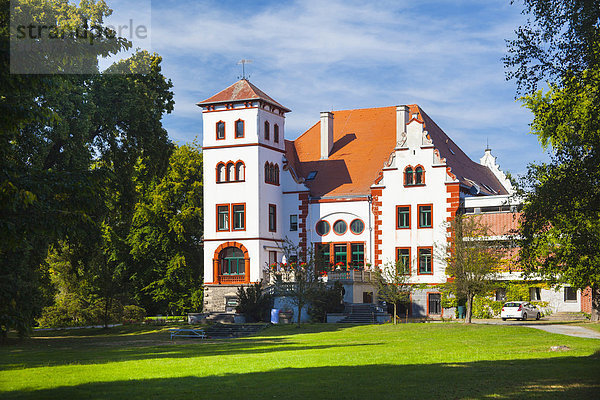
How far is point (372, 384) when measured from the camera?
17.4m

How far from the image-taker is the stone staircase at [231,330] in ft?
139

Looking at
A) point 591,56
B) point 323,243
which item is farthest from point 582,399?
point 323,243

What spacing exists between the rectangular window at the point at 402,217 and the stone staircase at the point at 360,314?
6.77 meters

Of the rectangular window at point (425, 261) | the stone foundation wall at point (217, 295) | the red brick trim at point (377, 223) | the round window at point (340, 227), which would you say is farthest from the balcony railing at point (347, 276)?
the stone foundation wall at point (217, 295)

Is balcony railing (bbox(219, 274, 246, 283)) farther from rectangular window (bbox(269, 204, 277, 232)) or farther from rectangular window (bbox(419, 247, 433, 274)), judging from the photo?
rectangular window (bbox(419, 247, 433, 274))

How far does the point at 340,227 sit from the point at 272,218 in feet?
15.9

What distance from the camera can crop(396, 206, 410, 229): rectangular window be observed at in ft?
178

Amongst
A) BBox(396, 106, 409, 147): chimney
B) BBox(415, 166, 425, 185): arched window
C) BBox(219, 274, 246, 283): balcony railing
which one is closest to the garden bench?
BBox(219, 274, 246, 283): balcony railing

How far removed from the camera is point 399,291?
1780 inches

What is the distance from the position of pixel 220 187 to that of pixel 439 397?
136 feet

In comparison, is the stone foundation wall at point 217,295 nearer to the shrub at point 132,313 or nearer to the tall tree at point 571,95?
the shrub at point 132,313

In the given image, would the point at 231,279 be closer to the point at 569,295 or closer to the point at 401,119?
the point at 401,119

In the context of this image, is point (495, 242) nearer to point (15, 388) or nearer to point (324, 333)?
point (324, 333)

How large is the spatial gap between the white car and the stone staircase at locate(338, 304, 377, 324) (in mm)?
7976
